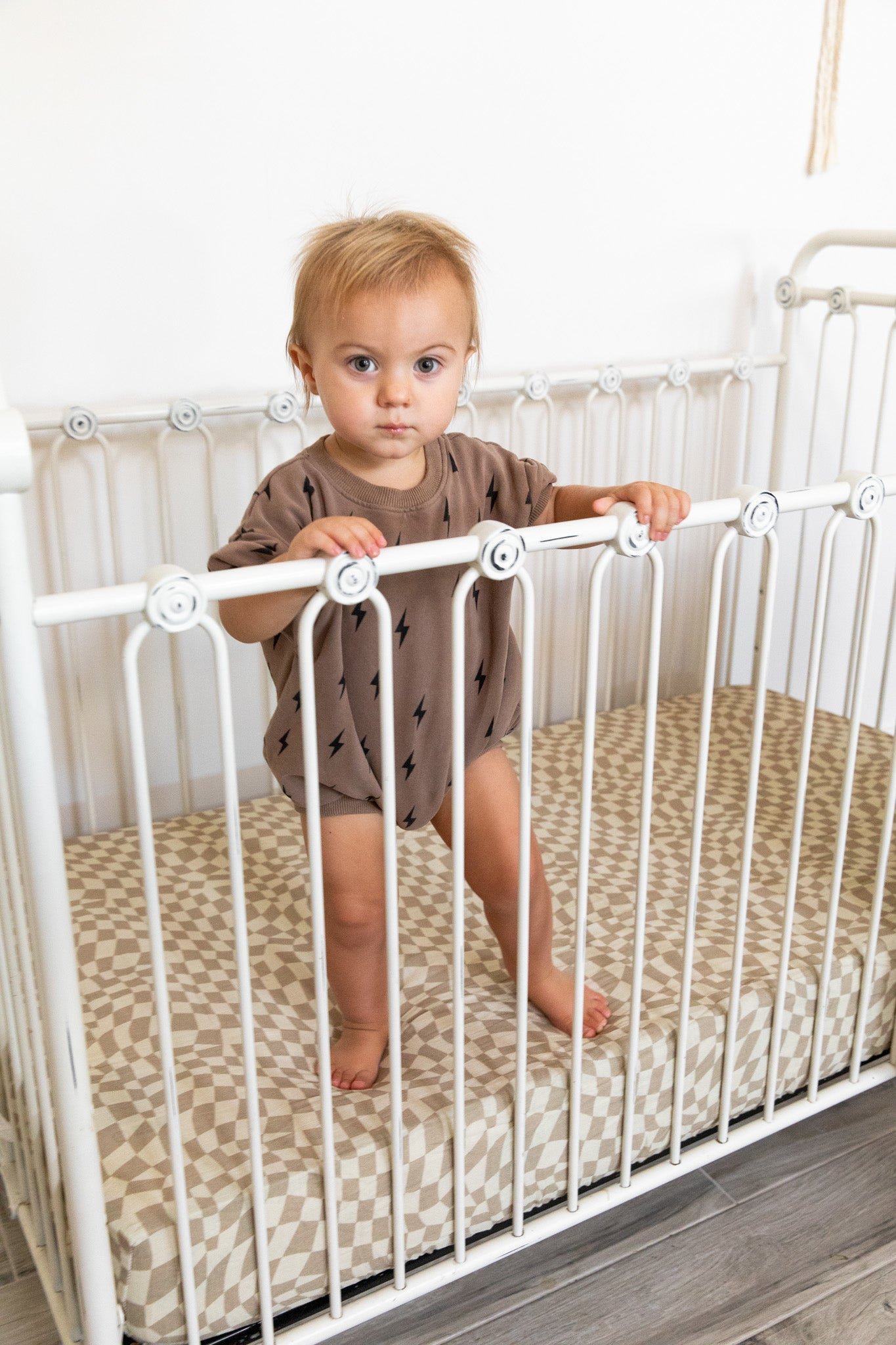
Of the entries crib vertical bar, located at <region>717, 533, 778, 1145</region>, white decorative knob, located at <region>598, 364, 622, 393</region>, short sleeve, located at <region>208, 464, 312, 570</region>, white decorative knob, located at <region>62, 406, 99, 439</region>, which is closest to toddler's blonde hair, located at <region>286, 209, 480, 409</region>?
short sleeve, located at <region>208, 464, 312, 570</region>

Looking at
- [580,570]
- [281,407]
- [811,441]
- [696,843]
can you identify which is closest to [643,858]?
[696,843]

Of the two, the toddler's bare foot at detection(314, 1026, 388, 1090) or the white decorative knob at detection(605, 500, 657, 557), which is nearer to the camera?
the white decorative knob at detection(605, 500, 657, 557)

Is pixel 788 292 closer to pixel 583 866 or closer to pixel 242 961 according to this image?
pixel 583 866

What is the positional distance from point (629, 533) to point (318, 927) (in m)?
0.37

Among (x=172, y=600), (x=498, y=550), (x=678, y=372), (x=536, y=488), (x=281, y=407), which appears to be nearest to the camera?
(x=172, y=600)

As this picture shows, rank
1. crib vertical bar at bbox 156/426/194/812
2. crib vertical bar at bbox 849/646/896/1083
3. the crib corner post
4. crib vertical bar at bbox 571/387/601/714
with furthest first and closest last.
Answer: crib vertical bar at bbox 571/387/601/714, crib vertical bar at bbox 156/426/194/812, crib vertical bar at bbox 849/646/896/1083, the crib corner post

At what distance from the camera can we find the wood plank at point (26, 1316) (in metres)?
1.09

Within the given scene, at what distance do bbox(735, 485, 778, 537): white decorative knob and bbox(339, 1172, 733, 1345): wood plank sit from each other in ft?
2.29

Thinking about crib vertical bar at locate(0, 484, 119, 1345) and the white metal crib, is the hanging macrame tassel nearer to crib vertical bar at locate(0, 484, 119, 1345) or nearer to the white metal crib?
the white metal crib

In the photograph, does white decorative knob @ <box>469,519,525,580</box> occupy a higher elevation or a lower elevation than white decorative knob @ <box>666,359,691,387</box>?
higher

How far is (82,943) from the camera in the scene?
1324 millimetres

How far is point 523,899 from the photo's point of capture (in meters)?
0.98

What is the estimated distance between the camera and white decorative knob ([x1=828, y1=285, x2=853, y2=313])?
6.01 ft

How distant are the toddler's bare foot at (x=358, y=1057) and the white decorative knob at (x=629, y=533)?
1.71ft
